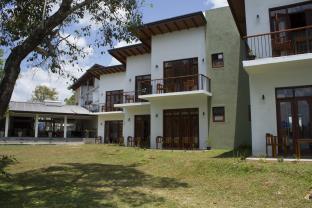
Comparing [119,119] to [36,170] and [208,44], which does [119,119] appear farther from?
[36,170]

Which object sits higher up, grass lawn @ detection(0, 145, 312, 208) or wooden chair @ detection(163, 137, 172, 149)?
wooden chair @ detection(163, 137, 172, 149)

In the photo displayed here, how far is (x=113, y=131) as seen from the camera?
29.0 meters

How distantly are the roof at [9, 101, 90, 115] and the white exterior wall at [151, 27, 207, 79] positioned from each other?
14.3 m

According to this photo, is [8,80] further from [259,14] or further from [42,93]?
[42,93]

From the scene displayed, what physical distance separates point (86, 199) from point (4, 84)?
3.48 m

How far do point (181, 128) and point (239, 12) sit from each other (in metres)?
7.72

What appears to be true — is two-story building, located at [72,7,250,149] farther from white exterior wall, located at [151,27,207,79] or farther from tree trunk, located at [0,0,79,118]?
tree trunk, located at [0,0,79,118]

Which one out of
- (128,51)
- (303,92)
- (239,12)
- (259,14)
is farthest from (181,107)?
(303,92)

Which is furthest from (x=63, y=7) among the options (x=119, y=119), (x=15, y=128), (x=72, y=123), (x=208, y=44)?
(x=72, y=123)

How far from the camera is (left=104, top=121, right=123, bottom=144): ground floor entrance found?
2831cm

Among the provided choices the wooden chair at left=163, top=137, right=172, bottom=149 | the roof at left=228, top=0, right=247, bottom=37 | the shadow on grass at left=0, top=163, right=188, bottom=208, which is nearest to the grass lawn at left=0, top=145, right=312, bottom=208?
the shadow on grass at left=0, top=163, right=188, bottom=208

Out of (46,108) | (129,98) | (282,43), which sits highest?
(282,43)

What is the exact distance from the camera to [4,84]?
285 inches

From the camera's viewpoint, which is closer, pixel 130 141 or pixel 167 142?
pixel 167 142
